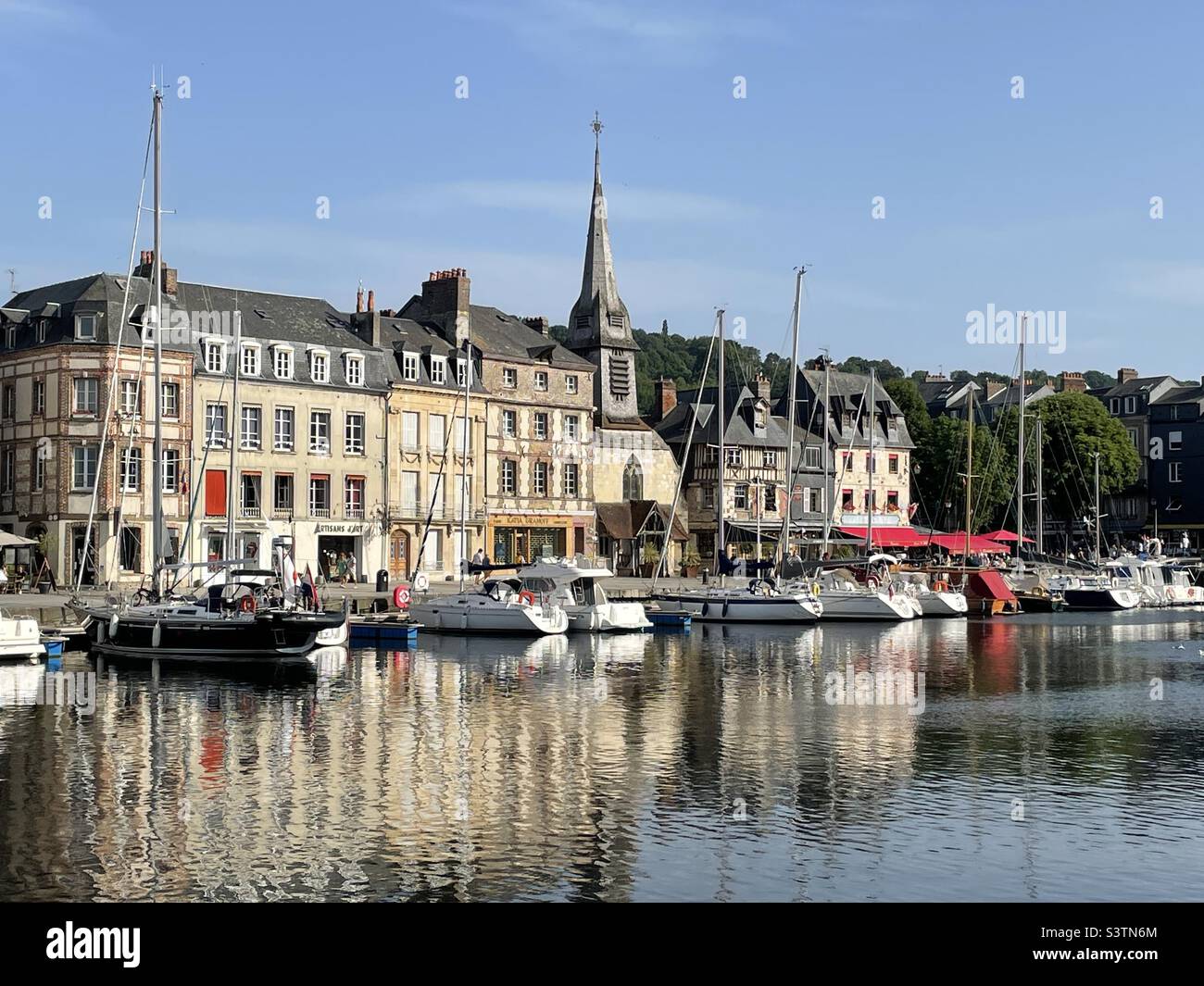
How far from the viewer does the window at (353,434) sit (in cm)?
7275

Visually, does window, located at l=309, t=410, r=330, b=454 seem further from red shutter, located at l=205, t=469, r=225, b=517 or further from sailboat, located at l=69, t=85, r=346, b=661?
sailboat, located at l=69, t=85, r=346, b=661

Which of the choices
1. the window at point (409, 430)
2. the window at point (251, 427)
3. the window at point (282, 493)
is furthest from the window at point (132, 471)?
the window at point (409, 430)

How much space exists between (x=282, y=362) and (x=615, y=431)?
24.1m

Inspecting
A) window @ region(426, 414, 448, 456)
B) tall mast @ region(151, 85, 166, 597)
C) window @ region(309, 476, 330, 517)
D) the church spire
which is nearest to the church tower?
the church spire

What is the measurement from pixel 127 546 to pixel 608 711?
126ft

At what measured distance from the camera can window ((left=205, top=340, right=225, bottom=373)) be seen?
67250 millimetres

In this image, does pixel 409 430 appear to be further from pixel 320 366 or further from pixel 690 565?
pixel 690 565

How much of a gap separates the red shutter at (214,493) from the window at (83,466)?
16.3ft

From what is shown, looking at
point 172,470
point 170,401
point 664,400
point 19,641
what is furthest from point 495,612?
point 664,400

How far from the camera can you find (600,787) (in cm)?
2316
